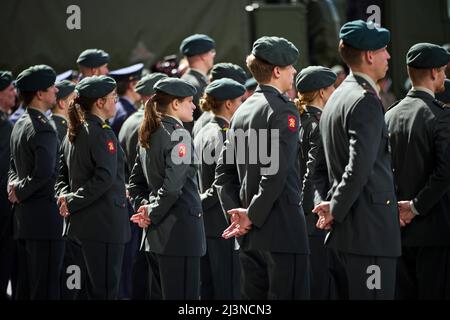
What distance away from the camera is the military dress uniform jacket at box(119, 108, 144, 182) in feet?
22.8

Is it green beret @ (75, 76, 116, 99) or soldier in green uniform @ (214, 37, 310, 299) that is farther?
green beret @ (75, 76, 116, 99)

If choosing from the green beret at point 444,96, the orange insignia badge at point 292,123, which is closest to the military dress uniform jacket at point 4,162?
the orange insignia badge at point 292,123

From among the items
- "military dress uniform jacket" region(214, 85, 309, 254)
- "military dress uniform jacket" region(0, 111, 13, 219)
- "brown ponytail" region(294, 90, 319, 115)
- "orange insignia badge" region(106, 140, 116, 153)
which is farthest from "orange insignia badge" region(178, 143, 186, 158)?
"military dress uniform jacket" region(0, 111, 13, 219)

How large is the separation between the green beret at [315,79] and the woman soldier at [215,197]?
408mm

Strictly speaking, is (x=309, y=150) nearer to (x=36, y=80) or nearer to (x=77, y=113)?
(x=77, y=113)

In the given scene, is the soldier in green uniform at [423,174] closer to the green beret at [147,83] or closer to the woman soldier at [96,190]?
the woman soldier at [96,190]

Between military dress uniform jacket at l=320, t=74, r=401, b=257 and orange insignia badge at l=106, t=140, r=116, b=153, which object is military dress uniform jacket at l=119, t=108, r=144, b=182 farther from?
military dress uniform jacket at l=320, t=74, r=401, b=257

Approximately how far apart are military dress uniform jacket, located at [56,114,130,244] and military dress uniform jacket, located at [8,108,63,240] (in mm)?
387

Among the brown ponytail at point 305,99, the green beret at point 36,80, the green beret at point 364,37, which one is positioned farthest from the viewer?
the green beret at point 36,80

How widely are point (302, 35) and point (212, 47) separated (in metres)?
1.93

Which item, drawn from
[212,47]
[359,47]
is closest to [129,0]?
[212,47]

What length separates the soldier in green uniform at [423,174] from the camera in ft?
16.9

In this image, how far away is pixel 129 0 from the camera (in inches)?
363

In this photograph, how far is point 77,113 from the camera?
5.79m
